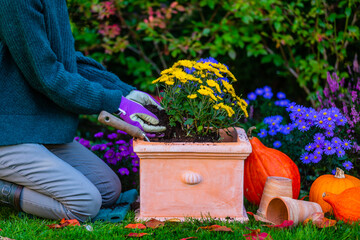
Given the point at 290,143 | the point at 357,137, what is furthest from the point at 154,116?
the point at 357,137

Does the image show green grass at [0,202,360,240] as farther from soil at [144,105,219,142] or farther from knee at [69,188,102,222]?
soil at [144,105,219,142]

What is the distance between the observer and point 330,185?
Result: 235 centimetres

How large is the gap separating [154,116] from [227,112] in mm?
389

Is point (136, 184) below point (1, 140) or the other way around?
below

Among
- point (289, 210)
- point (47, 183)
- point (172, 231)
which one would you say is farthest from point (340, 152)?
point (47, 183)

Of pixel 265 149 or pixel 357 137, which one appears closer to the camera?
pixel 265 149

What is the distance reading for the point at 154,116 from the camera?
2.30m

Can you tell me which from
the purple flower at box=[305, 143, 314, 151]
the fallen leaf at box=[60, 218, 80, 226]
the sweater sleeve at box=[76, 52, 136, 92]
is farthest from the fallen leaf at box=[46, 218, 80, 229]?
the purple flower at box=[305, 143, 314, 151]

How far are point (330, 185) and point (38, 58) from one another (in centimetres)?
162

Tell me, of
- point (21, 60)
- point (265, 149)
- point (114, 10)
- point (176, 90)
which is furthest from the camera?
point (114, 10)

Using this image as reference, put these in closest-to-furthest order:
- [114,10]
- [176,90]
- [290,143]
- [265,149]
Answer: [176,90] < [265,149] < [290,143] < [114,10]

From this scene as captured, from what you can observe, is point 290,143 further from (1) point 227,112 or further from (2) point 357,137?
(1) point 227,112

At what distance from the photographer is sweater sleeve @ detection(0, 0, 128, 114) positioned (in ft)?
6.47

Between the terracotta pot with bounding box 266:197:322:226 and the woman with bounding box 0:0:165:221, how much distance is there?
716 millimetres
